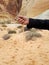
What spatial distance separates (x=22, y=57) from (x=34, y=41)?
136 centimetres

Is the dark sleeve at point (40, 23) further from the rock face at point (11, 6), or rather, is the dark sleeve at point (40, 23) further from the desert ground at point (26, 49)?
the rock face at point (11, 6)

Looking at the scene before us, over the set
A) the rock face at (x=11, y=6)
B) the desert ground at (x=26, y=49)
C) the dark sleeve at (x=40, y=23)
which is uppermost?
the dark sleeve at (x=40, y=23)

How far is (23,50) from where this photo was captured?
7.91m

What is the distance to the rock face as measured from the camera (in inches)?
856

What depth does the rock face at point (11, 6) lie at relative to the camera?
21750 millimetres

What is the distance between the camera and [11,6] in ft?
73.3

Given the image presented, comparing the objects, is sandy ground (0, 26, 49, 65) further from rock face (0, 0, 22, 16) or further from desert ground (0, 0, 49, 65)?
rock face (0, 0, 22, 16)

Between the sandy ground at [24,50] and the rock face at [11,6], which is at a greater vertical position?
the sandy ground at [24,50]

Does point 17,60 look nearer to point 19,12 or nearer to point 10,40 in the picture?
point 10,40

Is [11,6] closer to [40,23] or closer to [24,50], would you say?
[24,50]

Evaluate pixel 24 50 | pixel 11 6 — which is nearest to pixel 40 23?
pixel 24 50

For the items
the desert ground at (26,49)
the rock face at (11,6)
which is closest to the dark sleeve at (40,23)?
the desert ground at (26,49)

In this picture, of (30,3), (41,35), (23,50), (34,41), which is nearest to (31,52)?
(23,50)

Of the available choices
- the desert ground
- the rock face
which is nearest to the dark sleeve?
the desert ground
